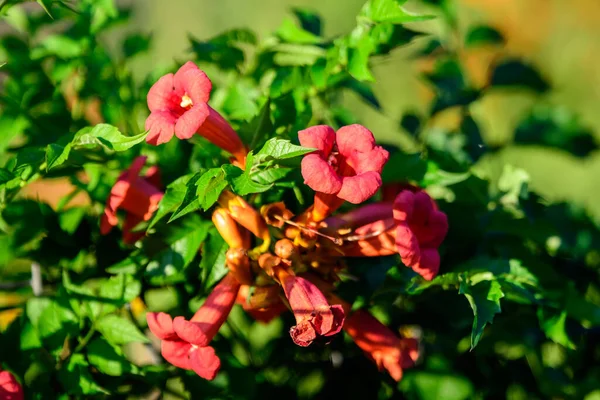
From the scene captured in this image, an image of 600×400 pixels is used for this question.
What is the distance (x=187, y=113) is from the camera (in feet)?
5.79

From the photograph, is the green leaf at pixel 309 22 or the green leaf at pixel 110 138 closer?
the green leaf at pixel 110 138

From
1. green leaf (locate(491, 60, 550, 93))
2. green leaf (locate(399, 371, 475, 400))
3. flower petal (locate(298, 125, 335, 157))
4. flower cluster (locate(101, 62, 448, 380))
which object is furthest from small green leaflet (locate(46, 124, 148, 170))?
green leaf (locate(491, 60, 550, 93))

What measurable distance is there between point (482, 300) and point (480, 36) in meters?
1.93

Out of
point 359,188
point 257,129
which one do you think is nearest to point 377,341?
point 359,188

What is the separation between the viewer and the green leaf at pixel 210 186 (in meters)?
1.63

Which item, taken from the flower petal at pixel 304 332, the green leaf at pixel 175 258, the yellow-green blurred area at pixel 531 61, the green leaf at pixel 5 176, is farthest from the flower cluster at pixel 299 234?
the yellow-green blurred area at pixel 531 61

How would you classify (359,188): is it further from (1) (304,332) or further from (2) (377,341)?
(2) (377,341)

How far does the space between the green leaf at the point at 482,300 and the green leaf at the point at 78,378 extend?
1.00m

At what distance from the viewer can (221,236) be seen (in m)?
2.01

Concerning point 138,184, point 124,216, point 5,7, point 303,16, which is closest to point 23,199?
point 124,216

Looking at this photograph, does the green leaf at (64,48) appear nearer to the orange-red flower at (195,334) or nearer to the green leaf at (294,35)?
the green leaf at (294,35)

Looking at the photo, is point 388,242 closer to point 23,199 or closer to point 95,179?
point 95,179

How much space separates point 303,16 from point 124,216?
1053 millimetres

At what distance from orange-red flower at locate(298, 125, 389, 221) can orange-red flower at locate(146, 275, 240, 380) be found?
0.35 m
